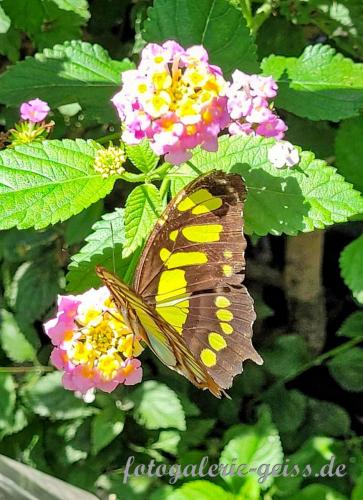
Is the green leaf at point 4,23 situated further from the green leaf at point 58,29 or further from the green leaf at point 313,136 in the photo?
the green leaf at point 313,136

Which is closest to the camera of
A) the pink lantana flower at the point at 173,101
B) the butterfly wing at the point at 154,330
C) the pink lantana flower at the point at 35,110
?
the butterfly wing at the point at 154,330

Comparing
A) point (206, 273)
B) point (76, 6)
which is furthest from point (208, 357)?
point (76, 6)

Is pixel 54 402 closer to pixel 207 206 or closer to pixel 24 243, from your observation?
pixel 24 243

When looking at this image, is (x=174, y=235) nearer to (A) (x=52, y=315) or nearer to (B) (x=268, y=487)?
(B) (x=268, y=487)

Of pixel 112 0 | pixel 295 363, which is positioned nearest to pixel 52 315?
pixel 295 363

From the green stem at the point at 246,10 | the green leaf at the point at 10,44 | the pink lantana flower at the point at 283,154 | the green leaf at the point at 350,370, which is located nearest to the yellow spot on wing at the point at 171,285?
the pink lantana flower at the point at 283,154

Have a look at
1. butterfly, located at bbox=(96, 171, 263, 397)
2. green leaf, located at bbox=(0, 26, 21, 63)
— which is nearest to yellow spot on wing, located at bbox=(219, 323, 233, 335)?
butterfly, located at bbox=(96, 171, 263, 397)
